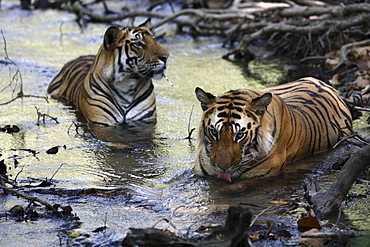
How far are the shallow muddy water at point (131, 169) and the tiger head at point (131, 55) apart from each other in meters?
0.67

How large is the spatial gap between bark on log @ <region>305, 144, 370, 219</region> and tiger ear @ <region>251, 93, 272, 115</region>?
89 cm

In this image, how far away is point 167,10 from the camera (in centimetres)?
1421

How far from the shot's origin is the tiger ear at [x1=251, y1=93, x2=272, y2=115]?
4501 millimetres

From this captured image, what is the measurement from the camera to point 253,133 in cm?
456

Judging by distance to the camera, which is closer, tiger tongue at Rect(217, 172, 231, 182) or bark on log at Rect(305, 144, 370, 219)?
bark on log at Rect(305, 144, 370, 219)

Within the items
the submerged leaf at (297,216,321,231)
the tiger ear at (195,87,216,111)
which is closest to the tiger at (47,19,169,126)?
the tiger ear at (195,87,216,111)

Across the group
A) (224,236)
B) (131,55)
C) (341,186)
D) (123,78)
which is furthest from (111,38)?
(224,236)

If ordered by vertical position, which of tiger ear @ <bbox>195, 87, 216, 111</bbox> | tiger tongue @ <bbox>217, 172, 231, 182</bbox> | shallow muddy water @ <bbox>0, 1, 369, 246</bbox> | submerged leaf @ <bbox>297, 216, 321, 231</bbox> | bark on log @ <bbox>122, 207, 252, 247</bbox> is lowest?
shallow muddy water @ <bbox>0, 1, 369, 246</bbox>

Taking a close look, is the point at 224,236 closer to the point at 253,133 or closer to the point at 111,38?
the point at 253,133

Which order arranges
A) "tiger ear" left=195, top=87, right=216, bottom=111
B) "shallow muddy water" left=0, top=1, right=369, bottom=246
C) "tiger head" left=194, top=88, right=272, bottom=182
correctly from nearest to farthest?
"shallow muddy water" left=0, top=1, right=369, bottom=246, "tiger head" left=194, top=88, right=272, bottom=182, "tiger ear" left=195, top=87, right=216, bottom=111

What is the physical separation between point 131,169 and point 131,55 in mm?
1870

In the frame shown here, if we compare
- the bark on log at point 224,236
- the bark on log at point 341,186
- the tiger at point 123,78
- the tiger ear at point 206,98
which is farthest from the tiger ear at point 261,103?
the tiger at point 123,78

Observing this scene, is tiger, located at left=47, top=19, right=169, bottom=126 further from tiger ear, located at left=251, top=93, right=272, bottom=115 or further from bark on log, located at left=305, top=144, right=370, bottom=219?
bark on log, located at left=305, top=144, right=370, bottom=219

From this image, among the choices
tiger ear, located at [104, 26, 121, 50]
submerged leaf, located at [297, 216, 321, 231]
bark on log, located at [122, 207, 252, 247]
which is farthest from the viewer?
tiger ear, located at [104, 26, 121, 50]
